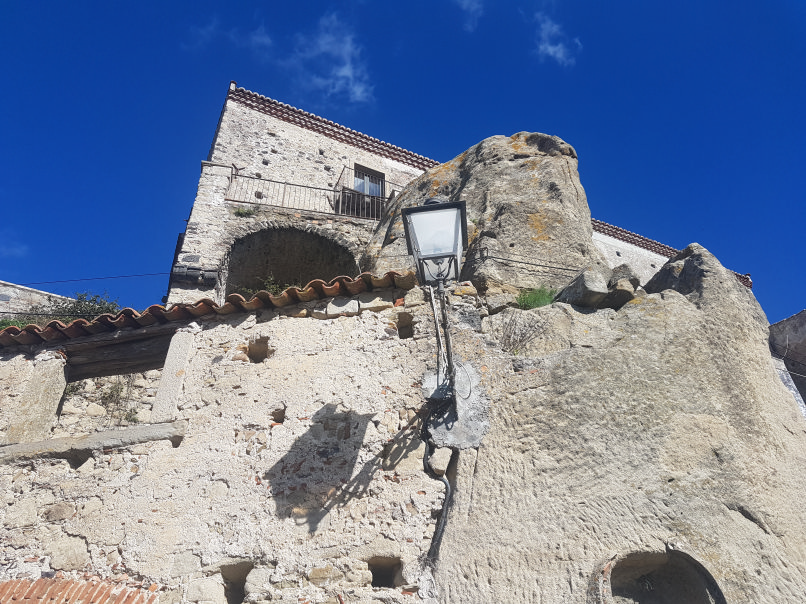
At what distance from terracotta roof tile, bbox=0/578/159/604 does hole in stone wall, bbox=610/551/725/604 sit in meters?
3.12

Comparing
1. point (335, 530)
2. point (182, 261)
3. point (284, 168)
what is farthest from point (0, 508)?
point (284, 168)

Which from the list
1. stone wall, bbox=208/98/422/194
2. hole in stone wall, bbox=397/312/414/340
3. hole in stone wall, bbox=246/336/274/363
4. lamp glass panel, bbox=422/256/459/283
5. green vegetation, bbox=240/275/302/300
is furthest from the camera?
stone wall, bbox=208/98/422/194

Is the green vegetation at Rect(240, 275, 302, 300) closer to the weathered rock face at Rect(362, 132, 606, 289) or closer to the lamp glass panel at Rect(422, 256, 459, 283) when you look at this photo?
the weathered rock face at Rect(362, 132, 606, 289)

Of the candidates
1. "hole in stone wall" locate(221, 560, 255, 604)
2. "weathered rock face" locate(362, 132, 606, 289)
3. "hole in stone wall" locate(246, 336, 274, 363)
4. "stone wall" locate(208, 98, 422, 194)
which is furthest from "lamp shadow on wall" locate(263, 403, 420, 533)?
"stone wall" locate(208, 98, 422, 194)

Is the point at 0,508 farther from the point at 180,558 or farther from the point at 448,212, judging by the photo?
the point at 448,212

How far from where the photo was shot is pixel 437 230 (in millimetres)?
4098

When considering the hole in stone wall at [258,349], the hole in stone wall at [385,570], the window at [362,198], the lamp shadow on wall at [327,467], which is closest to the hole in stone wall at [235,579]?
the lamp shadow on wall at [327,467]

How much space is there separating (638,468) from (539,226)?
11.5 ft

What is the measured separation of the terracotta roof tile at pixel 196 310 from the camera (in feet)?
18.7

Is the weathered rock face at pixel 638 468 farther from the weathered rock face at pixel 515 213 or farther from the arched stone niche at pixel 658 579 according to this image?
the weathered rock face at pixel 515 213

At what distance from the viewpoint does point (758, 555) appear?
3.79m

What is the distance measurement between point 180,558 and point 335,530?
3.76ft

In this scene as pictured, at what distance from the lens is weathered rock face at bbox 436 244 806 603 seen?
3.76 m

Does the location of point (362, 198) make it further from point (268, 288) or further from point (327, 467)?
point (327, 467)
